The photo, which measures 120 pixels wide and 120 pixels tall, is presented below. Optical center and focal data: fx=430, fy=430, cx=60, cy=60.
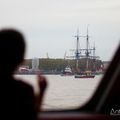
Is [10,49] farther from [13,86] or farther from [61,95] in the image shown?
[61,95]

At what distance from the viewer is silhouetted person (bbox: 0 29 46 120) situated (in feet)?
4.68

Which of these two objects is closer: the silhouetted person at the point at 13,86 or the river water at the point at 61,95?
the silhouetted person at the point at 13,86

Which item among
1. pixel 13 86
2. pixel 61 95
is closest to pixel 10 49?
pixel 13 86

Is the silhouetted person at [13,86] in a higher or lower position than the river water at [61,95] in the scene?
higher

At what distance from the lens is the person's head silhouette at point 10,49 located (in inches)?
57.8

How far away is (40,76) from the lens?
158cm

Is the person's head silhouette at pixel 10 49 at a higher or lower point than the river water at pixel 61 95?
higher

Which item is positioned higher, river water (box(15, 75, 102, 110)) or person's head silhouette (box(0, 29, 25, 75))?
person's head silhouette (box(0, 29, 25, 75))

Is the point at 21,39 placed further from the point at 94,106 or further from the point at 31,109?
the point at 94,106

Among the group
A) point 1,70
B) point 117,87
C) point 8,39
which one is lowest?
point 117,87

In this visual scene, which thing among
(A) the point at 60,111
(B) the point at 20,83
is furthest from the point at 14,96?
(A) the point at 60,111

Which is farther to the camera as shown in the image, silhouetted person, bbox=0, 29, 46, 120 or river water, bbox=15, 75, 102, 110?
river water, bbox=15, 75, 102, 110

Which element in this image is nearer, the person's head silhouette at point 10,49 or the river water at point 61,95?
the person's head silhouette at point 10,49

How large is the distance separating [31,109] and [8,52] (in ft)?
0.69
